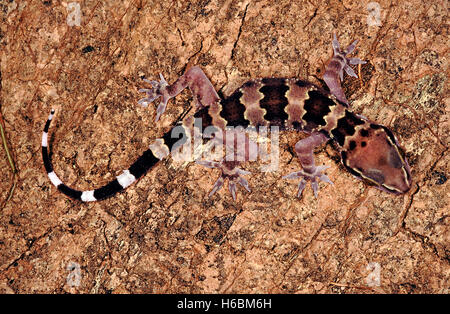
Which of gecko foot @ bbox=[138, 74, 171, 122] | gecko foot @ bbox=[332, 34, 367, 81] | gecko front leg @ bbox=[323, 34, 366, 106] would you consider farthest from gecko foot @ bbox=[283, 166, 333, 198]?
gecko foot @ bbox=[138, 74, 171, 122]

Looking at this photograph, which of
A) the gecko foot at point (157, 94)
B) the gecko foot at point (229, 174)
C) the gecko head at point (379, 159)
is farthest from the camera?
the gecko foot at point (157, 94)

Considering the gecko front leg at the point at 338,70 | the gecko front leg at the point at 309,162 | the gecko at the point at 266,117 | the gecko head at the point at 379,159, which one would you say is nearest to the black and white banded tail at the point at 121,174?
the gecko at the point at 266,117

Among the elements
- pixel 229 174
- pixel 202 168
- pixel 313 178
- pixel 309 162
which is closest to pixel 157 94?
pixel 202 168

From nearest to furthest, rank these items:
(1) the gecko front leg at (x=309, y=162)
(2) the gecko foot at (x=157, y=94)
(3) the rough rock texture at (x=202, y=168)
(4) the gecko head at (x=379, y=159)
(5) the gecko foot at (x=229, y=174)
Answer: (4) the gecko head at (x=379, y=159) → (3) the rough rock texture at (x=202, y=168) → (1) the gecko front leg at (x=309, y=162) → (5) the gecko foot at (x=229, y=174) → (2) the gecko foot at (x=157, y=94)

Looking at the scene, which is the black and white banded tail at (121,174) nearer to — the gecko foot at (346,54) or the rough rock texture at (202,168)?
the rough rock texture at (202,168)

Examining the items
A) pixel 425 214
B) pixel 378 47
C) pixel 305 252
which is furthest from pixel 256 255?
pixel 378 47

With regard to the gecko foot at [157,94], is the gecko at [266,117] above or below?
below

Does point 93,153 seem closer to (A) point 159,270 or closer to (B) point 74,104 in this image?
(B) point 74,104
